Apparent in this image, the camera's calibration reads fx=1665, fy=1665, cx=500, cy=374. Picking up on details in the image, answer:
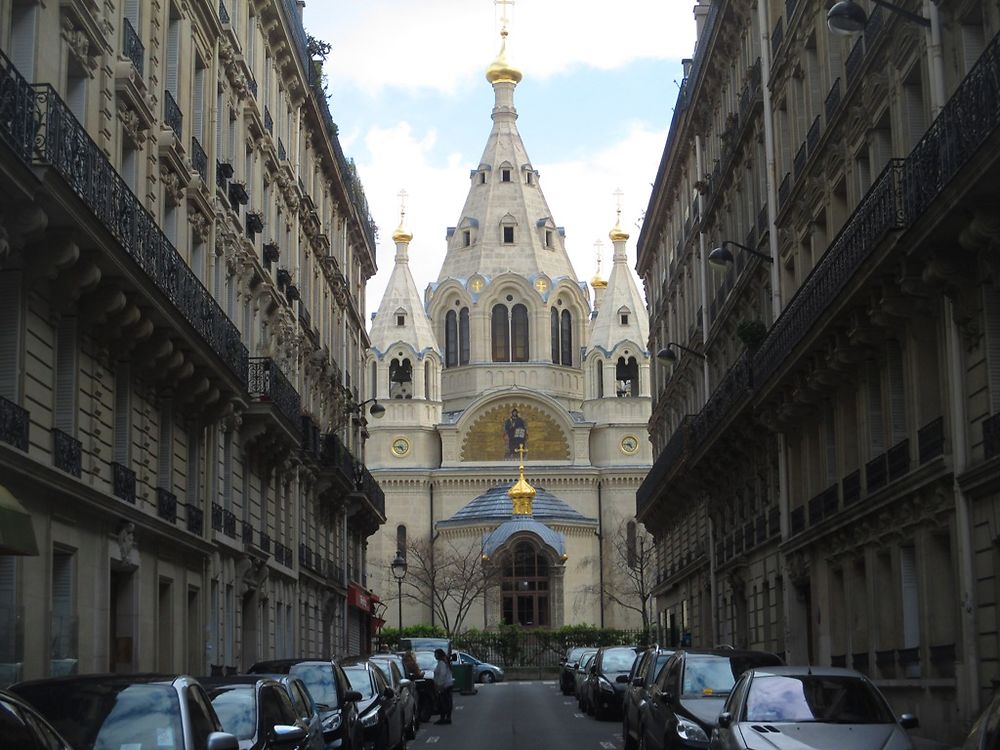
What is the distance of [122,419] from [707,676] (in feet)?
29.2

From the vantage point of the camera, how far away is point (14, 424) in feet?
57.6

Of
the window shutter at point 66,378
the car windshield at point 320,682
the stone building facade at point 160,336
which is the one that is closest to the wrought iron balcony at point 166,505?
the stone building facade at point 160,336

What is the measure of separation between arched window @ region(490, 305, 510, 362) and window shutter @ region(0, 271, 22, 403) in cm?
8514

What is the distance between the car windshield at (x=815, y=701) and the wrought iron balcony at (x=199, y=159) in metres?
15.6

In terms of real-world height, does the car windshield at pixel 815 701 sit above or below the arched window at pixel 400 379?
below

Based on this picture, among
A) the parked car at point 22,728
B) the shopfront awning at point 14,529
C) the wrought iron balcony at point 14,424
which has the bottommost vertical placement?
the parked car at point 22,728

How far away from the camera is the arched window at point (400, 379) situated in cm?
10138

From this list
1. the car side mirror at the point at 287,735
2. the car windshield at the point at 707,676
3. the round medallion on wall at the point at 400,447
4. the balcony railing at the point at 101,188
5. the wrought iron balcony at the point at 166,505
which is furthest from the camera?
the round medallion on wall at the point at 400,447

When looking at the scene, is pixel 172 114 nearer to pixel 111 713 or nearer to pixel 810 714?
pixel 810 714

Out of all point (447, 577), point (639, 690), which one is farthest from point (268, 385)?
point (447, 577)

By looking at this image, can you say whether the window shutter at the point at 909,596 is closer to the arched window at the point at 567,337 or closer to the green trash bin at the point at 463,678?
the green trash bin at the point at 463,678

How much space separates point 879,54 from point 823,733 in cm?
1247

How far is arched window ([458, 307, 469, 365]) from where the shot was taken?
104 m

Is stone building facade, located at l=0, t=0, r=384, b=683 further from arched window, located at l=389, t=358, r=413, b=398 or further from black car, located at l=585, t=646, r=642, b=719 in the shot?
arched window, located at l=389, t=358, r=413, b=398
